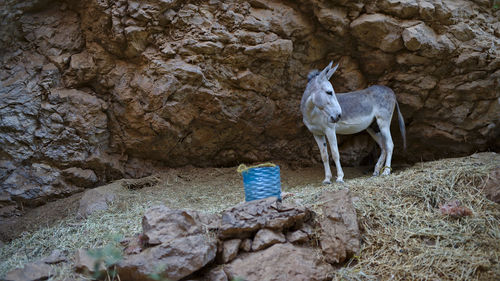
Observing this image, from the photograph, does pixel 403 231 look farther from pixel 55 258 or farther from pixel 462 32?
pixel 462 32

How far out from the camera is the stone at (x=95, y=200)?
4.81 meters

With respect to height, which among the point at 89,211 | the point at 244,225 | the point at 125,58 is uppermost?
the point at 125,58

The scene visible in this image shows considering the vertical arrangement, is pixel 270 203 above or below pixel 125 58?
below

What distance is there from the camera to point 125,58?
19.2ft

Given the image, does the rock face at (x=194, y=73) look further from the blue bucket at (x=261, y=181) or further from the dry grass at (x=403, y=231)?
the blue bucket at (x=261, y=181)

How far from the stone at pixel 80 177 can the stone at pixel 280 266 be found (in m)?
3.48

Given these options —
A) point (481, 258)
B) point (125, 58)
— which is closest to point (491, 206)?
point (481, 258)

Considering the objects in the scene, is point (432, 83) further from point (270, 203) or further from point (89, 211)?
point (89, 211)

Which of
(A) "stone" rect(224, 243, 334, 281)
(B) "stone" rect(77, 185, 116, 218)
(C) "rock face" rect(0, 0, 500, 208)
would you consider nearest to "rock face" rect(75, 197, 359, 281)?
(A) "stone" rect(224, 243, 334, 281)

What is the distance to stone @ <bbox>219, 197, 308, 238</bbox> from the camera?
3.22 m

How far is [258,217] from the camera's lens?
10.8ft

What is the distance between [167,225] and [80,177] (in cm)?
310

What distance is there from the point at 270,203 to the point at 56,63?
168 inches

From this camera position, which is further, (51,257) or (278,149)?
(278,149)
